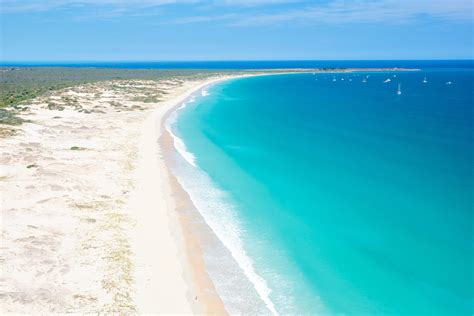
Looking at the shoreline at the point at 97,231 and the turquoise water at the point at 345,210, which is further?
the turquoise water at the point at 345,210

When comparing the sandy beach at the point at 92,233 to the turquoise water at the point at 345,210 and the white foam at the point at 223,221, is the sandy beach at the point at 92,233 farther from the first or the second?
the turquoise water at the point at 345,210

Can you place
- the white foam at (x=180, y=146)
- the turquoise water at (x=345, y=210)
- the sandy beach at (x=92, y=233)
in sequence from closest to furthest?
1. the sandy beach at (x=92, y=233)
2. the turquoise water at (x=345, y=210)
3. the white foam at (x=180, y=146)

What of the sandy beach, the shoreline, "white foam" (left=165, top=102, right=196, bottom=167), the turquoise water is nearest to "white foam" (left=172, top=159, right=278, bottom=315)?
the turquoise water

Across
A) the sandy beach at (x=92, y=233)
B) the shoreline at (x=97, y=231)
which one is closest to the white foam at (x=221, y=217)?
the shoreline at (x=97, y=231)

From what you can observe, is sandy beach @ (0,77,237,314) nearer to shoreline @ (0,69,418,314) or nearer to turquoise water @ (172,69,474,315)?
shoreline @ (0,69,418,314)

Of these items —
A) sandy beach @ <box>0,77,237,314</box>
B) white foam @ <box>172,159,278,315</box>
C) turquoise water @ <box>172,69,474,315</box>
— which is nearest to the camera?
sandy beach @ <box>0,77,237,314</box>

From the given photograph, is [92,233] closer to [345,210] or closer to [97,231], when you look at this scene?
[97,231]

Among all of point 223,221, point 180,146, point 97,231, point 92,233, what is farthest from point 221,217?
point 180,146
